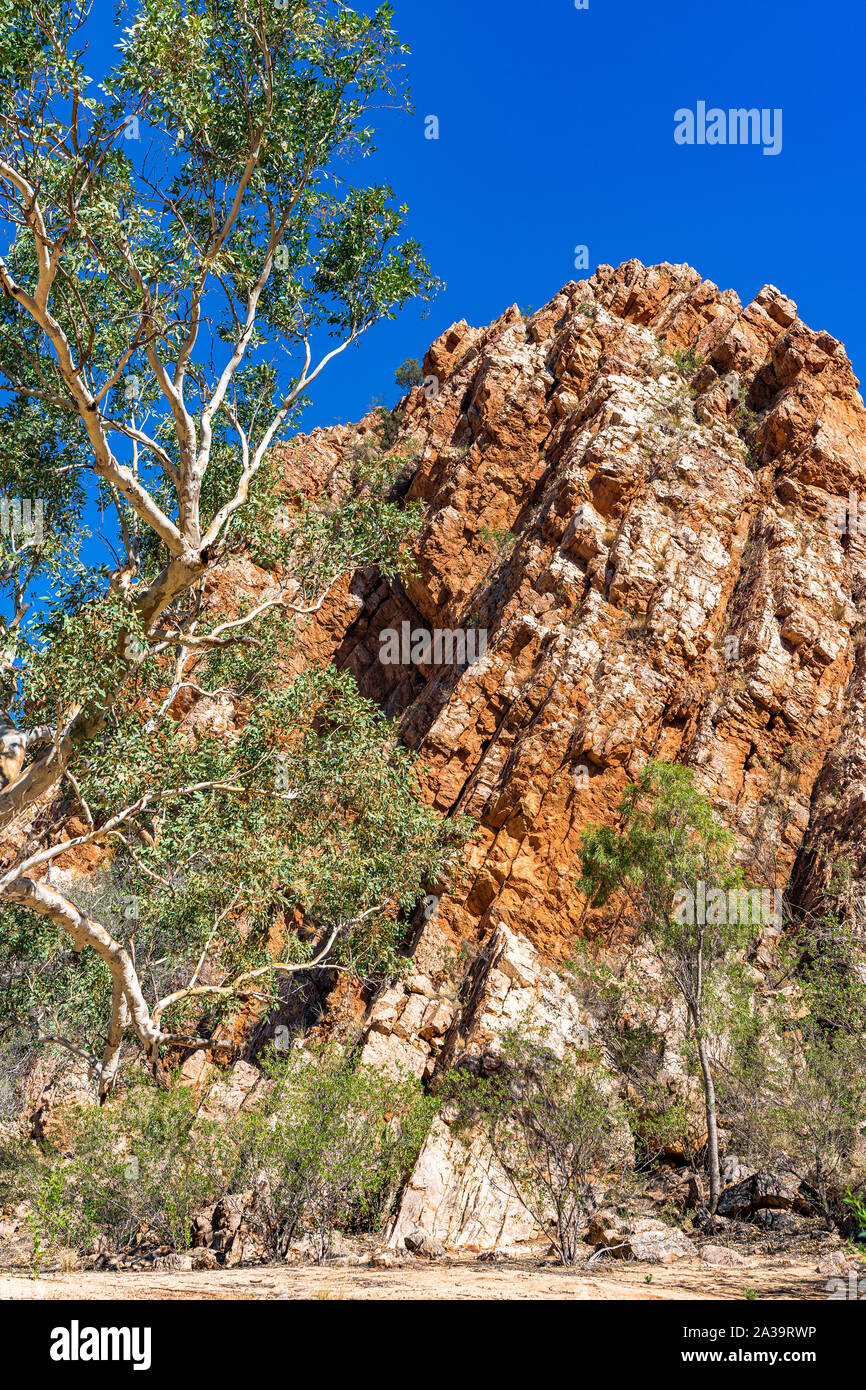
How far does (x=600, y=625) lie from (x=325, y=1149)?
17.5 meters

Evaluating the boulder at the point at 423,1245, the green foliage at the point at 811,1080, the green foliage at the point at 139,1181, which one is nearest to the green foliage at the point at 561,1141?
the boulder at the point at 423,1245

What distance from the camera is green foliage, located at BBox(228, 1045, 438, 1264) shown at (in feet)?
41.9

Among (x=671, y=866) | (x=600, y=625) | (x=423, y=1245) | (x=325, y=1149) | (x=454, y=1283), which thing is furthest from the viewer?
(x=600, y=625)

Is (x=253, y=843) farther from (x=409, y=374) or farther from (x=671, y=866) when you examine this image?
(x=409, y=374)

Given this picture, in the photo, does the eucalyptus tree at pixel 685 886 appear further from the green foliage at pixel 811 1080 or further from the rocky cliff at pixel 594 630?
the rocky cliff at pixel 594 630

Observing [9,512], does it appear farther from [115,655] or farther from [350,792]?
[350,792]

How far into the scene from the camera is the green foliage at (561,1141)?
11633 millimetres

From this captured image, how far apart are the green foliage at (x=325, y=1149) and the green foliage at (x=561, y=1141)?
2.17 m

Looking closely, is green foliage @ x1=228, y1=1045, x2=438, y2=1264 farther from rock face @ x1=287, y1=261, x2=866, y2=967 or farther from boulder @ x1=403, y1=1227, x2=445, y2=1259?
rock face @ x1=287, y1=261, x2=866, y2=967

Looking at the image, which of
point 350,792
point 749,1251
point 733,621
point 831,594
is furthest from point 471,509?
point 749,1251

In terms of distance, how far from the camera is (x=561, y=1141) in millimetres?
12164

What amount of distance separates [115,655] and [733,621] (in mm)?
21201

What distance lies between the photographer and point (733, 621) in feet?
88.4

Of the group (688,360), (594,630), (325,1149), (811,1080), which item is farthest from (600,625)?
(325,1149)
